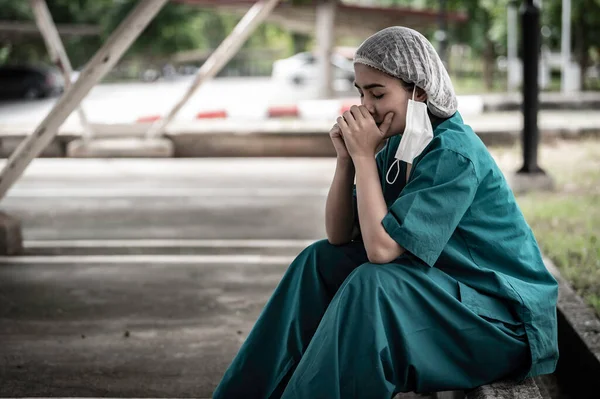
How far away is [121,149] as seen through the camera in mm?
11453

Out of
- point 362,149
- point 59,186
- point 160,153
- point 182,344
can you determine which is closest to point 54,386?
point 182,344

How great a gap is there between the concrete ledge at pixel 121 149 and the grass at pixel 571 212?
4.53 metres

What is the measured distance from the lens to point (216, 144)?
11953 mm

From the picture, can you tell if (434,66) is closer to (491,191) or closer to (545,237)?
(491,191)

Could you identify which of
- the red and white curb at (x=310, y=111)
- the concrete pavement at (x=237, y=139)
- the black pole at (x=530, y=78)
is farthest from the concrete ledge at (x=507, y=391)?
the red and white curb at (x=310, y=111)

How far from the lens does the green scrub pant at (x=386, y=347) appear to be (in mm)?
2502

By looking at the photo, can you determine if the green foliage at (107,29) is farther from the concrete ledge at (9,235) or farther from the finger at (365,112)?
the finger at (365,112)

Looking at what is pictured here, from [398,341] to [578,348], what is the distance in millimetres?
1520

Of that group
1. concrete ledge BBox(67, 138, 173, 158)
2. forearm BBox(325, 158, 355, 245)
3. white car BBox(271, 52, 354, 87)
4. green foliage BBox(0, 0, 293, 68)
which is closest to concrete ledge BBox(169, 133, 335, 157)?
concrete ledge BBox(67, 138, 173, 158)

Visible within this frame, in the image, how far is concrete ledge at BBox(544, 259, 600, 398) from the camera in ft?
11.6

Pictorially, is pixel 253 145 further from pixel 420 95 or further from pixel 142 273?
pixel 420 95

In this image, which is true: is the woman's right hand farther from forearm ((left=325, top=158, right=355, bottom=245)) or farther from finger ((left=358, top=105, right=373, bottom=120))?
finger ((left=358, top=105, right=373, bottom=120))

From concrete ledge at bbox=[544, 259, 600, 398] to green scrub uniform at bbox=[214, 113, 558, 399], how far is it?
798mm

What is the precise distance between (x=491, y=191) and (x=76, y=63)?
56180mm
